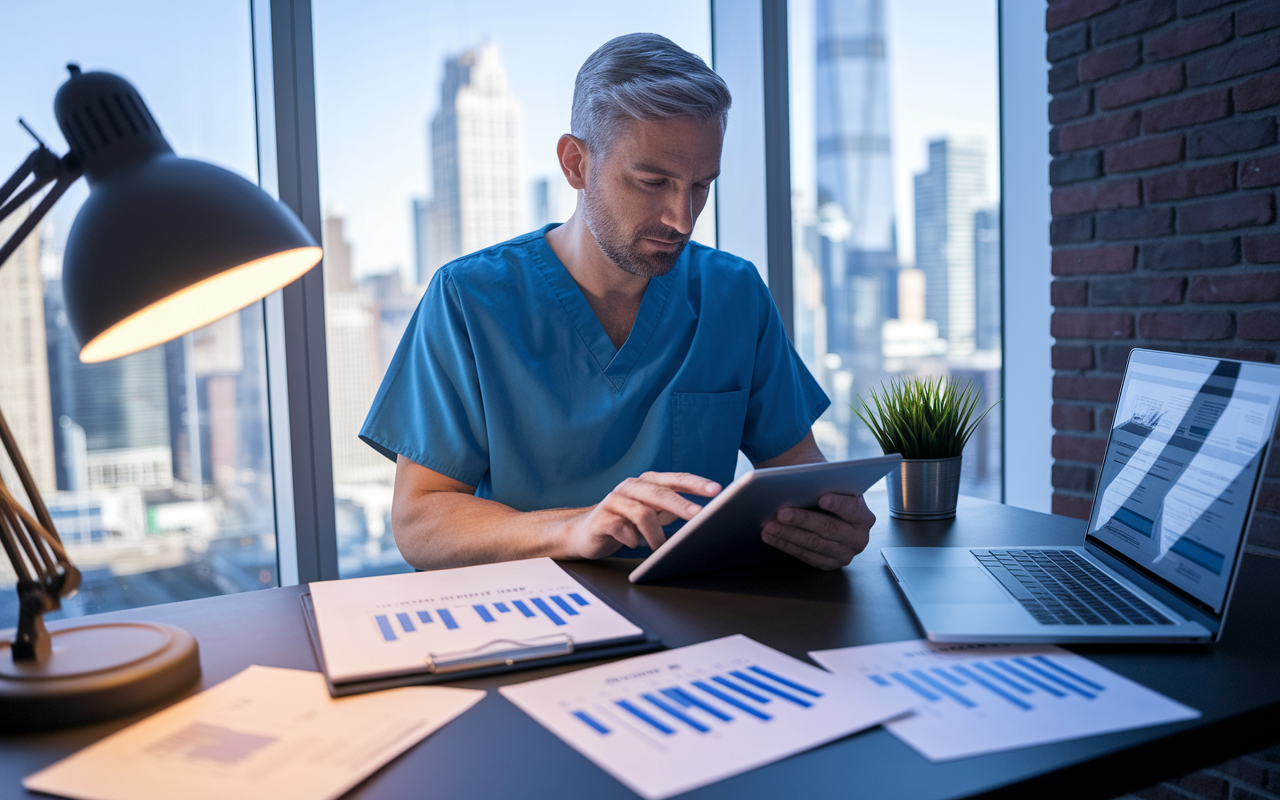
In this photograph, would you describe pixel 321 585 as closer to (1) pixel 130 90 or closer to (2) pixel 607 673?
(2) pixel 607 673

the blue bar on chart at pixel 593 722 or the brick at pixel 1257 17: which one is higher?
the brick at pixel 1257 17

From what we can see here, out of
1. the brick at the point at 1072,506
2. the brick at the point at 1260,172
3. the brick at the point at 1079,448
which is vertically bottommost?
the brick at the point at 1072,506

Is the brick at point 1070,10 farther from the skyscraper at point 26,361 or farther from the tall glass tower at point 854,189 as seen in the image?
the skyscraper at point 26,361

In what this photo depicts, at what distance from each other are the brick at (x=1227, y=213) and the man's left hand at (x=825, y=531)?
138 centimetres

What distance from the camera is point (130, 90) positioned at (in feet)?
2.22

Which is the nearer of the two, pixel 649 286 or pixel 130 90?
pixel 130 90

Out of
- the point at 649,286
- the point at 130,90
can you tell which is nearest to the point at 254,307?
the point at 649,286

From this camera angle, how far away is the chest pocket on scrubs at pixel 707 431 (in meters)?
1.50

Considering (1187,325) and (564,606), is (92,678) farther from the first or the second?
(1187,325)

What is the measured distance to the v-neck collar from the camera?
1.47 metres

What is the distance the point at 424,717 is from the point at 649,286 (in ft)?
3.36

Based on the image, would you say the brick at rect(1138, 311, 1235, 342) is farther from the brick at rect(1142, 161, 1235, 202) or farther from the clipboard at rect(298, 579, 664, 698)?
the clipboard at rect(298, 579, 664, 698)

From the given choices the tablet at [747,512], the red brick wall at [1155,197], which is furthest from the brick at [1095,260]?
the tablet at [747,512]

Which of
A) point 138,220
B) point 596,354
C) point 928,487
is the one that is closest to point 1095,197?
point 928,487
